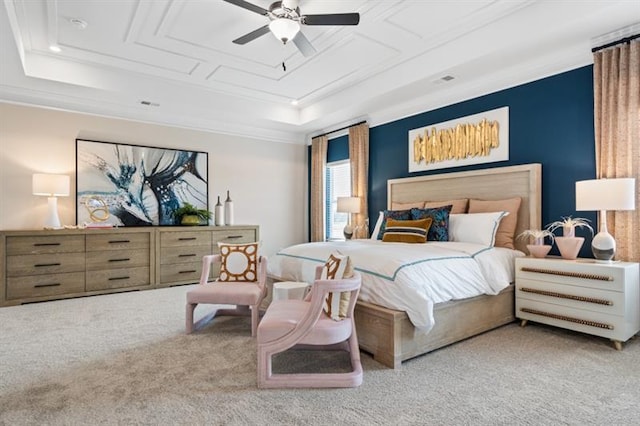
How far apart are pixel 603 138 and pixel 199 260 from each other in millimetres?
4978

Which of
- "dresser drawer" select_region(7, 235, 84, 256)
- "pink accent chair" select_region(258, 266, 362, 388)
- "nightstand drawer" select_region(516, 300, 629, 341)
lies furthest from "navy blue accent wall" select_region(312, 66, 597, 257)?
"dresser drawer" select_region(7, 235, 84, 256)

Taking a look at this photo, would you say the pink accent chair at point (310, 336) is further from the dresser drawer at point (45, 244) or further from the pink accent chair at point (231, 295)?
the dresser drawer at point (45, 244)

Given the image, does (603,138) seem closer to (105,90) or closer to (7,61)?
(105,90)

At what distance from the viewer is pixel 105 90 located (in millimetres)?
4488

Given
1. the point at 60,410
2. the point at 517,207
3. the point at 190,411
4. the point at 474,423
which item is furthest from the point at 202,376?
the point at 517,207

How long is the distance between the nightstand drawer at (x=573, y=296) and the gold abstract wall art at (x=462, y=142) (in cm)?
156

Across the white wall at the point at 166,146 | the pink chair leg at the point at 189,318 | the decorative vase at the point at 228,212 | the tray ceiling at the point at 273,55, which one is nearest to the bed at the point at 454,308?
the pink chair leg at the point at 189,318

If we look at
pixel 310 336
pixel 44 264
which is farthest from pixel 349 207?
pixel 44 264

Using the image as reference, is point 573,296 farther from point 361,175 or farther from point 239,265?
point 361,175

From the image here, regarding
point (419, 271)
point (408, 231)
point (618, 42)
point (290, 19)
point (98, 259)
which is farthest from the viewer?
point (98, 259)

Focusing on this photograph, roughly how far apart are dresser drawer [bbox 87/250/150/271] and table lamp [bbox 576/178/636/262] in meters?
5.00

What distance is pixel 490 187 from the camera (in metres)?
4.13

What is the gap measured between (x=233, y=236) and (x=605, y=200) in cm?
458

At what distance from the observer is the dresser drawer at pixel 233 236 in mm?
5469
